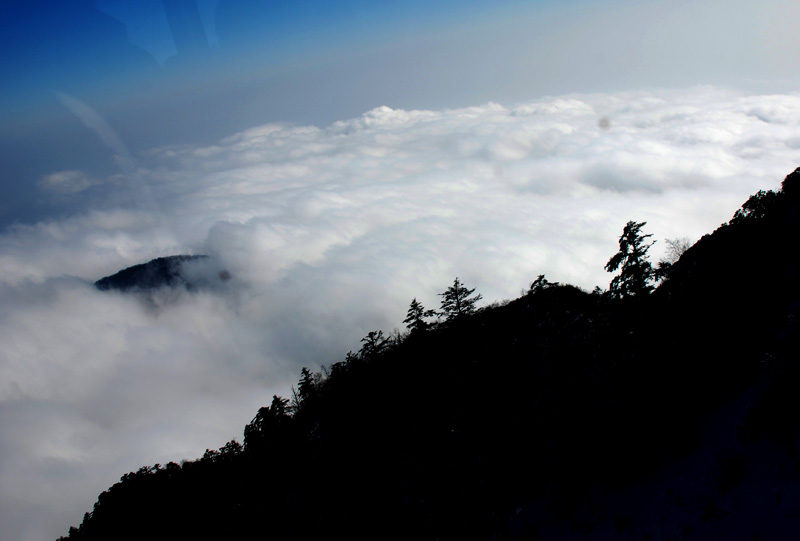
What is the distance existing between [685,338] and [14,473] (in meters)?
244

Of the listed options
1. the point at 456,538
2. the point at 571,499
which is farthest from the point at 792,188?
the point at 456,538

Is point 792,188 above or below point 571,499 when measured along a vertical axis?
above

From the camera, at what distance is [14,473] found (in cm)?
16575

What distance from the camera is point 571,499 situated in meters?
19.9

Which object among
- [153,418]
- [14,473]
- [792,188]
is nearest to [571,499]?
[792,188]

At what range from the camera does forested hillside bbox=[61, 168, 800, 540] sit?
50.0ft

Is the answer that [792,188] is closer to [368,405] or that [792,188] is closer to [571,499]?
[571,499]

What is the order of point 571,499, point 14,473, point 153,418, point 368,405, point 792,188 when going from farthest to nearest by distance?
point 153,418, point 14,473, point 368,405, point 792,188, point 571,499

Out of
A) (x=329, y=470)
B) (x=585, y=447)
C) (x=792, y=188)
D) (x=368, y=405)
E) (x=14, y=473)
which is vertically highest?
(x=14, y=473)

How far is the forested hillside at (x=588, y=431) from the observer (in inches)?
600

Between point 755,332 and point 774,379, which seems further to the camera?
point 755,332

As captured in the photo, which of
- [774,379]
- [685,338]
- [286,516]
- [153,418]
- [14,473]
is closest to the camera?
[774,379]

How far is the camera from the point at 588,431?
66.3 feet

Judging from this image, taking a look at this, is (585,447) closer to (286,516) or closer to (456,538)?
(456,538)
